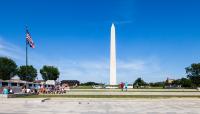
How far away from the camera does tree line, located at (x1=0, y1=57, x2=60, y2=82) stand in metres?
140

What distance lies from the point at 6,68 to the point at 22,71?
85.6 feet

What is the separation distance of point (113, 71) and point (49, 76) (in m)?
111

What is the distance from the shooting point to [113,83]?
278 ft

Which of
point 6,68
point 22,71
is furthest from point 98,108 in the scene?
point 22,71

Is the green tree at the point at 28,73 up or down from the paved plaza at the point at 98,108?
up

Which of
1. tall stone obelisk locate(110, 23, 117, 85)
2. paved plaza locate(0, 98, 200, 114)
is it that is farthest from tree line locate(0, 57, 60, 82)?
paved plaza locate(0, 98, 200, 114)

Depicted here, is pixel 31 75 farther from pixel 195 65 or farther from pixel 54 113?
pixel 54 113

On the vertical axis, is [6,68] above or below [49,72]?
below

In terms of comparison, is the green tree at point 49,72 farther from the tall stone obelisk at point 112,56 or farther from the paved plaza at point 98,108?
the paved plaza at point 98,108

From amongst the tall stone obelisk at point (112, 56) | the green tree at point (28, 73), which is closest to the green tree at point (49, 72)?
the green tree at point (28, 73)

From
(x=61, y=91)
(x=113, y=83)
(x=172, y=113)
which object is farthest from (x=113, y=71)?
(x=172, y=113)

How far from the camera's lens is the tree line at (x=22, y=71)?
139900 millimetres

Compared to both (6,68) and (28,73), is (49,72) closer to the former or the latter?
(28,73)

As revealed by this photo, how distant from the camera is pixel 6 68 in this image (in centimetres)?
14000
